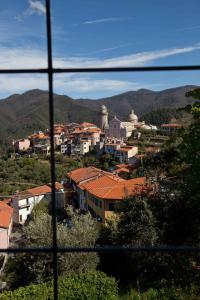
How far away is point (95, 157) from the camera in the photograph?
40.9 m

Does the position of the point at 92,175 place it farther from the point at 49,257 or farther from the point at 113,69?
the point at 113,69

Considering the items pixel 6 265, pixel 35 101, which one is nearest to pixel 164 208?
pixel 6 265

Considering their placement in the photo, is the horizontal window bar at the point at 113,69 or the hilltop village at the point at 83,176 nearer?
the horizontal window bar at the point at 113,69

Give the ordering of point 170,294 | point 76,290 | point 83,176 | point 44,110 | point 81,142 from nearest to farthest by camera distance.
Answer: point 170,294, point 76,290, point 83,176, point 81,142, point 44,110

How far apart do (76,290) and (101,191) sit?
10374 millimetres

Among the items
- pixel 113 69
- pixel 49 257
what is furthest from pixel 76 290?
pixel 113 69

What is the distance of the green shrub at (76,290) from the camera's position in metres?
7.89

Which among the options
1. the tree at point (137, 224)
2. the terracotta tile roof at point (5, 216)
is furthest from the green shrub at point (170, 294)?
the terracotta tile roof at point (5, 216)

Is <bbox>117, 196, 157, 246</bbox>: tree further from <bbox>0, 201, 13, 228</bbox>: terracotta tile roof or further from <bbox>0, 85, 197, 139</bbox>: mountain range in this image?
<bbox>0, 85, 197, 139</bbox>: mountain range

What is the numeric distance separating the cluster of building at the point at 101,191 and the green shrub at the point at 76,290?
130 inches

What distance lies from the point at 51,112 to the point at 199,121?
19.8 feet

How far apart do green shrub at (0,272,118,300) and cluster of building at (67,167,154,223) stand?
330 centimetres

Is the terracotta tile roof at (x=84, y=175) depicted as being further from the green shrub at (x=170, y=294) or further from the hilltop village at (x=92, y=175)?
the green shrub at (x=170, y=294)

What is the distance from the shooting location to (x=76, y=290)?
7.99 metres
